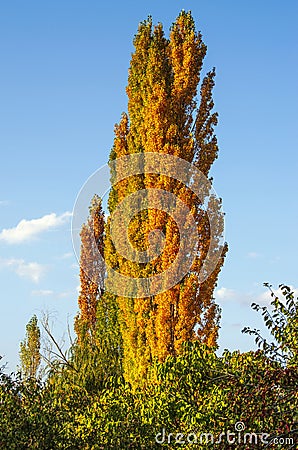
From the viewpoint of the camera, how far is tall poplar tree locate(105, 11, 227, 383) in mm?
13328

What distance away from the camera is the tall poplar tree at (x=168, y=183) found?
13328 millimetres

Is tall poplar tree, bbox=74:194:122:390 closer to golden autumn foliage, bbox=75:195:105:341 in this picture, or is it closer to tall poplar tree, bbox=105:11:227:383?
golden autumn foliage, bbox=75:195:105:341

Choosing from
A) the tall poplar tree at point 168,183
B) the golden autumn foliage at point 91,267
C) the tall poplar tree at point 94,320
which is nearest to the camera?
the tall poplar tree at point 168,183

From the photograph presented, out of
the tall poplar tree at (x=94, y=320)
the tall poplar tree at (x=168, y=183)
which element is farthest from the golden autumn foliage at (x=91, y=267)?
the tall poplar tree at (x=168, y=183)

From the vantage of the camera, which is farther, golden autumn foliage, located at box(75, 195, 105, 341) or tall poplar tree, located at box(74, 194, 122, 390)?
golden autumn foliage, located at box(75, 195, 105, 341)

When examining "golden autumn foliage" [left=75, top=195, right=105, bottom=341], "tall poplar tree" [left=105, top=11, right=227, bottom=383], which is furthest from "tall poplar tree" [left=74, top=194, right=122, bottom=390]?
"tall poplar tree" [left=105, top=11, right=227, bottom=383]

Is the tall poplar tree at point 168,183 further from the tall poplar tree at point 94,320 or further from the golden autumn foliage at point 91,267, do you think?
the golden autumn foliage at point 91,267

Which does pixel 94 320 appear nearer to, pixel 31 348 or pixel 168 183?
pixel 31 348

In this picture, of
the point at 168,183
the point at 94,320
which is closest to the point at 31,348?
the point at 94,320

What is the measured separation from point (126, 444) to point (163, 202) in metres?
5.74

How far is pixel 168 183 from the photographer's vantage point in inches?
A: 539

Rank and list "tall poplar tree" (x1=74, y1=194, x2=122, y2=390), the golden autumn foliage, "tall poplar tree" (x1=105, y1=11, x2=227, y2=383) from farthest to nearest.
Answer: the golden autumn foliage < "tall poplar tree" (x1=74, y1=194, x2=122, y2=390) < "tall poplar tree" (x1=105, y1=11, x2=227, y2=383)

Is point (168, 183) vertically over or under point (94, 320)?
over

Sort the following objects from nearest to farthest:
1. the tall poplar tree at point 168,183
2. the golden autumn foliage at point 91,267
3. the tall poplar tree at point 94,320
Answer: the tall poplar tree at point 168,183
the tall poplar tree at point 94,320
the golden autumn foliage at point 91,267
